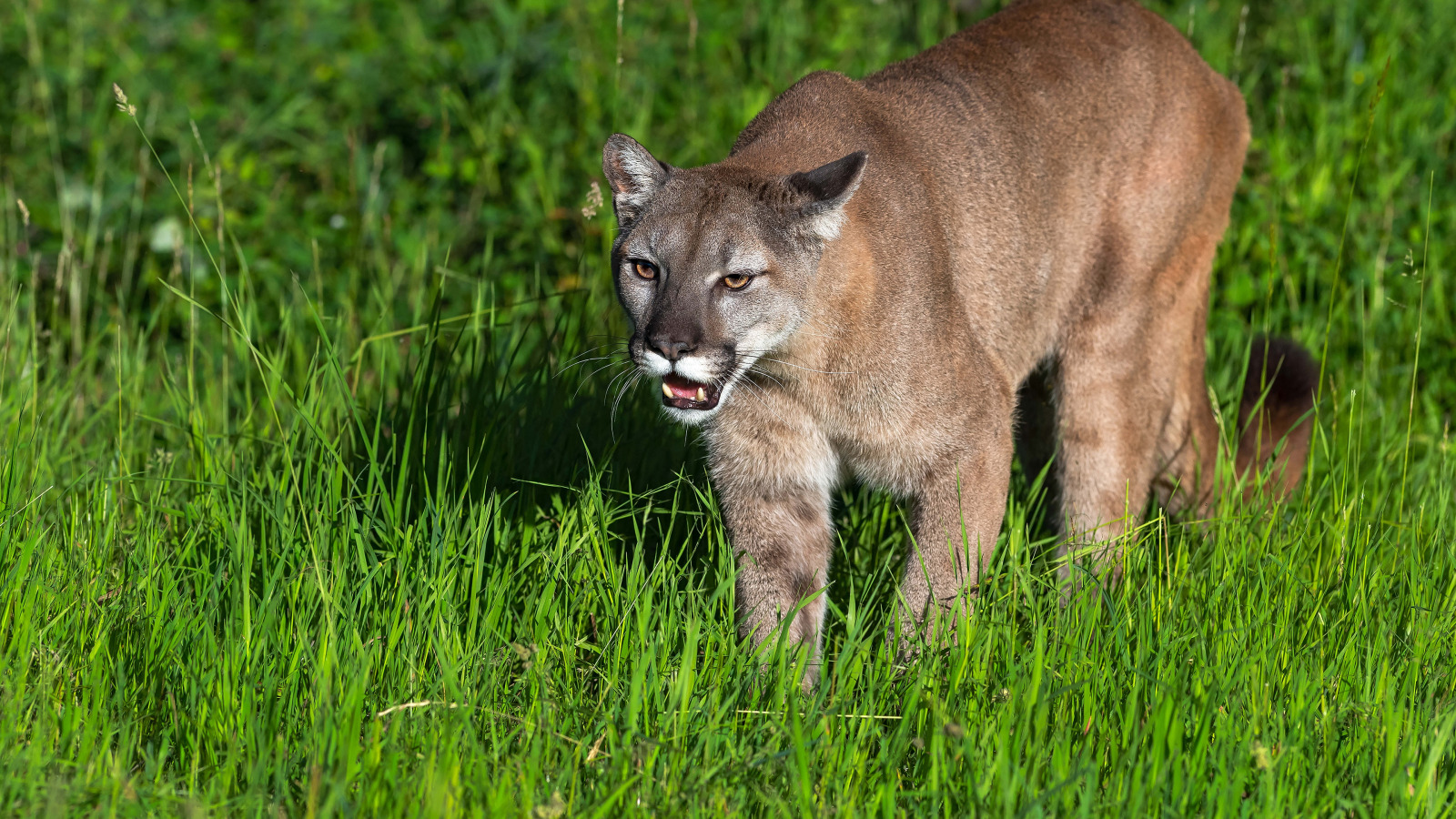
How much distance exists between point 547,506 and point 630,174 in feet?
3.88

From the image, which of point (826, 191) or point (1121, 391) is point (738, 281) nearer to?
point (826, 191)

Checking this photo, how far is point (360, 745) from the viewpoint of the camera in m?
2.96

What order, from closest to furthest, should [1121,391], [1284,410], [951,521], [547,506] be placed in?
[951,521], [547,506], [1121,391], [1284,410]

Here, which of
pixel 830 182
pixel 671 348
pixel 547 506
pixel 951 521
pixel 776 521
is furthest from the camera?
pixel 547 506

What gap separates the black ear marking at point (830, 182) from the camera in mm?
3502

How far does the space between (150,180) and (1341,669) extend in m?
5.56

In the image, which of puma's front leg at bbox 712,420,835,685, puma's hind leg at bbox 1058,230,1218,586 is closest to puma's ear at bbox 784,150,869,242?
puma's front leg at bbox 712,420,835,685

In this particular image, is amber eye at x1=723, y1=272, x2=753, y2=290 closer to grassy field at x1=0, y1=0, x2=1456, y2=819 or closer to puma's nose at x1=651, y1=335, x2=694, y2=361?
puma's nose at x1=651, y1=335, x2=694, y2=361

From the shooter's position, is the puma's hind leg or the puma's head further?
the puma's hind leg

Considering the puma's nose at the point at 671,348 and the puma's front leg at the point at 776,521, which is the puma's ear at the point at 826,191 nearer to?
the puma's nose at the point at 671,348

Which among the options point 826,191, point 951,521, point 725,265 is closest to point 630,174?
point 725,265

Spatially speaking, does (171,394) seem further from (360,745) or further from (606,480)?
(360,745)

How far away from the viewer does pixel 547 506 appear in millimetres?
4441

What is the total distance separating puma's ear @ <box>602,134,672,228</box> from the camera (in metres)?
3.80
